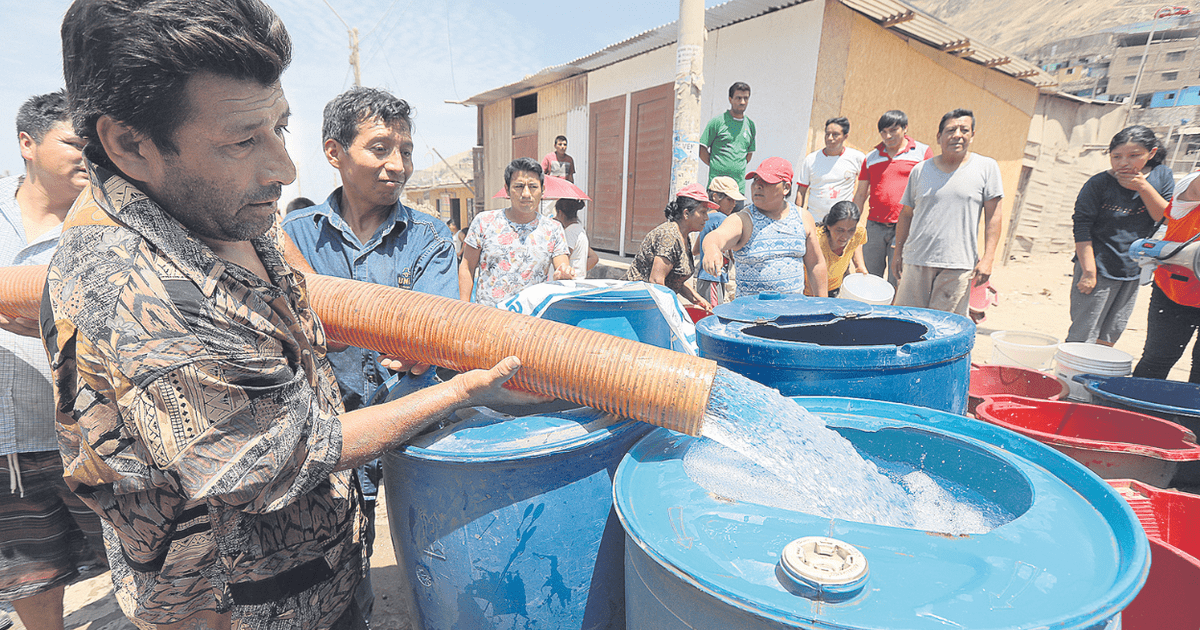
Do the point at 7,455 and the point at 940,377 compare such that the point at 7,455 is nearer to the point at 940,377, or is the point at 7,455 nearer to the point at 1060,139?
the point at 940,377

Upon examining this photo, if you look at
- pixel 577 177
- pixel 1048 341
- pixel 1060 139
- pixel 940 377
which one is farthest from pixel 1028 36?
pixel 940 377

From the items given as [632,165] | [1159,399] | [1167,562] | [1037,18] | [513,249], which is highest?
[1037,18]

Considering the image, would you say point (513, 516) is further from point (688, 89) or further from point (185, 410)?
point (688, 89)

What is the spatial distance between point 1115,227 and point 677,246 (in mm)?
3161

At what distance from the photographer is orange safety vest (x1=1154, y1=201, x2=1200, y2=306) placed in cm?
299

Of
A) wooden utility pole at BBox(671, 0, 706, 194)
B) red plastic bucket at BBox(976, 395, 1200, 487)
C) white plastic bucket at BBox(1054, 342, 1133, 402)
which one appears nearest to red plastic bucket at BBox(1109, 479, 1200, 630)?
red plastic bucket at BBox(976, 395, 1200, 487)

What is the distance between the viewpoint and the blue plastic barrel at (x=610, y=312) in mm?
1907

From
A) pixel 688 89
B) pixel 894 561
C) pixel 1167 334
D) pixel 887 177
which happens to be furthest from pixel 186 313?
pixel 887 177

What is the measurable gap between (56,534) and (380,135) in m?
1.72

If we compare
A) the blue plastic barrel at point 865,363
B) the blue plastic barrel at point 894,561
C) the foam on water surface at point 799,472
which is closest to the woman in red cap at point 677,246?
the blue plastic barrel at point 865,363

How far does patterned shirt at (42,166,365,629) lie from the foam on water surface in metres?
0.84

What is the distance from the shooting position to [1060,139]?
11680 millimetres

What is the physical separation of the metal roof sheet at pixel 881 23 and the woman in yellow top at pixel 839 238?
3.48m

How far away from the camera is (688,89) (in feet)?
17.0
